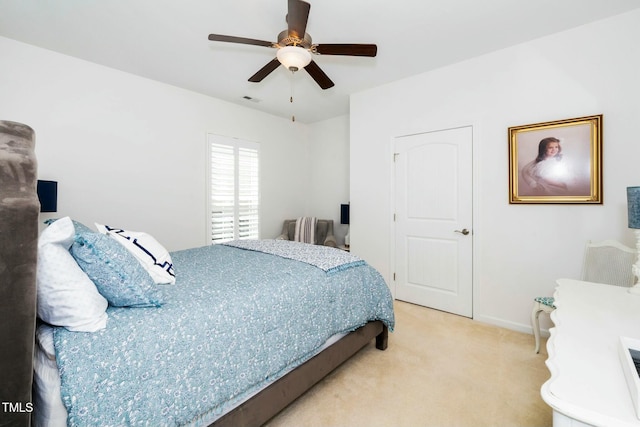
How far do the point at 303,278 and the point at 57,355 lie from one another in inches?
45.4

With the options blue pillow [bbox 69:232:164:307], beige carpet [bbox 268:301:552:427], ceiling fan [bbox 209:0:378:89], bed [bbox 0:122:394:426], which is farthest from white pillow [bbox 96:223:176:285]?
ceiling fan [bbox 209:0:378:89]

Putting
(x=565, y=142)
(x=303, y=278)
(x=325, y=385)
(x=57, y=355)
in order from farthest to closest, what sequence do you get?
(x=565, y=142), (x=325, y=385), (x=303, y=278), (x=57, y=355)

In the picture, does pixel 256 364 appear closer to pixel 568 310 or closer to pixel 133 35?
pixel 568 310

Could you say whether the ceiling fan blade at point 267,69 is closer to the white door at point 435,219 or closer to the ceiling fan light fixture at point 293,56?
the ceiling fan light fixture at point 293,56

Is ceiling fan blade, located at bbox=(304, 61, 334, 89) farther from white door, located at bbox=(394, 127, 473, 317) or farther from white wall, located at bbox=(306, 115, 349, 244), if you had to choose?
white wall, located at bbox=(306, 115, 349, 244)

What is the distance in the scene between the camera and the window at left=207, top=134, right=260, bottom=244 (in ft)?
13.1

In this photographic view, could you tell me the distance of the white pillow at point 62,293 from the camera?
1.04 m

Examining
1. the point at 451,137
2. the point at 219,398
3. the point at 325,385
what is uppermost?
the point at 451,137

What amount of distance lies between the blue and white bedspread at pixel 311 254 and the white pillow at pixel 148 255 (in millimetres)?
882

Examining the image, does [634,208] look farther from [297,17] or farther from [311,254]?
[297,17]

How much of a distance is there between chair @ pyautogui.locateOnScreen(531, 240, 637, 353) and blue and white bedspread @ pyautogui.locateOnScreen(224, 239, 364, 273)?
Answer: 1.54 m

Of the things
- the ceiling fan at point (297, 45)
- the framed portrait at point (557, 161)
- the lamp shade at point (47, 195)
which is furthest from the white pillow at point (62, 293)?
the framed portrait at point (557, 161)

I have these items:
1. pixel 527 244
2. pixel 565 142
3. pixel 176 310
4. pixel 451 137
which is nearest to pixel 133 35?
Answer: pixel 176 310

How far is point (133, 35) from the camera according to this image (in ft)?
8.33
